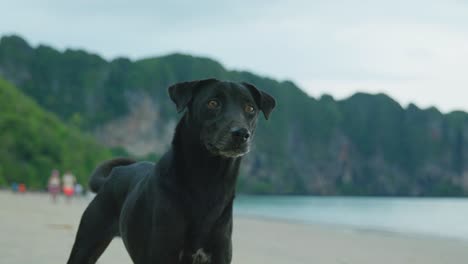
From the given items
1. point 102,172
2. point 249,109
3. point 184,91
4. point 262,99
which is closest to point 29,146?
point 102,172

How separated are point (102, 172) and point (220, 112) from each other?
1858 millimetres

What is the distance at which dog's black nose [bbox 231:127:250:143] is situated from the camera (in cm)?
372

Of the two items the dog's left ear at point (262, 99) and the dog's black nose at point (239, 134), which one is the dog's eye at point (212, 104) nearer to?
the dog's black nose at point (239, 134)

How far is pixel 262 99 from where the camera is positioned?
4449 mm

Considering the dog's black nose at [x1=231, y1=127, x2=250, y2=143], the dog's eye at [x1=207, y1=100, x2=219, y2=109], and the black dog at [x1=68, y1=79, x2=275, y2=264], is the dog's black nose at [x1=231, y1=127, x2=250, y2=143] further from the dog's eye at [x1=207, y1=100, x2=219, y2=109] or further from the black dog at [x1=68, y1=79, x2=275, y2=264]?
the dog's eye at [x1=207, y1=100, x2=219, y2=109]

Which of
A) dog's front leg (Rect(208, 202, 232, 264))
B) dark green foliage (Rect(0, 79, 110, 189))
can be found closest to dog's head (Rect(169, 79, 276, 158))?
dog's front leg (Rect(208, 202, 232, 264))

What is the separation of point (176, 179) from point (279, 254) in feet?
23.5

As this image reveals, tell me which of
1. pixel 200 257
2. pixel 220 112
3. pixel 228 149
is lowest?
pixel 200 257

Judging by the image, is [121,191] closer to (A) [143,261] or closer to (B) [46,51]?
(A) [143,261]

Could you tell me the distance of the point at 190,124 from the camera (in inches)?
157

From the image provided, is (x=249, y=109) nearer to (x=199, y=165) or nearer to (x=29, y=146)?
(x=199, y=165)

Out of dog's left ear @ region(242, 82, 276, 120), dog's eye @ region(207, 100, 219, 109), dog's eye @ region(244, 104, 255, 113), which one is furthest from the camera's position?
dog's left ear @ region(242, 82, 276, 120)

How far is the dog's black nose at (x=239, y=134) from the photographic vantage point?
12.2 feet

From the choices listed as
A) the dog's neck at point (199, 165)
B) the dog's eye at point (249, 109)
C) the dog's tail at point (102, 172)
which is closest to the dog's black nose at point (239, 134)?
the dog's neck at point (199, 165)
